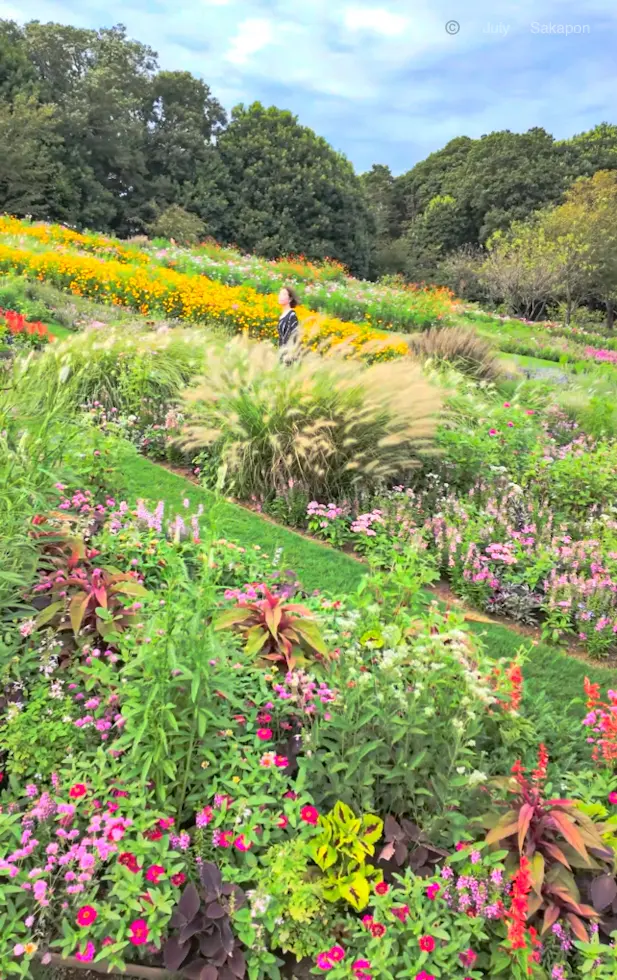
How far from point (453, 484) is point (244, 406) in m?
1.86

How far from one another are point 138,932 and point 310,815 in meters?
0.59

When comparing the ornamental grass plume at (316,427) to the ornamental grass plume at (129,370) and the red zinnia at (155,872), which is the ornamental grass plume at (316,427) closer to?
the ornamental grass plume at (129,370)

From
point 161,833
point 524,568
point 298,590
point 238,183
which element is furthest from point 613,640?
point 238,183

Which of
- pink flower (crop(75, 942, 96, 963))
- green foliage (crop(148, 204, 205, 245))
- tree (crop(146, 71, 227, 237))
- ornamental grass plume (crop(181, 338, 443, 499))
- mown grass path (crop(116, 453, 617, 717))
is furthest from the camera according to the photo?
tree (crop(146, 71, 227, 237))

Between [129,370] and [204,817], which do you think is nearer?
[204,817]

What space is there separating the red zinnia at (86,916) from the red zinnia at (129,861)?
0.45 feet

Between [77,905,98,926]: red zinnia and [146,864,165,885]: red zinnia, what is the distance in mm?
169

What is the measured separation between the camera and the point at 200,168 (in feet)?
110

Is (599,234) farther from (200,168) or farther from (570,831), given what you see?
(570,831)

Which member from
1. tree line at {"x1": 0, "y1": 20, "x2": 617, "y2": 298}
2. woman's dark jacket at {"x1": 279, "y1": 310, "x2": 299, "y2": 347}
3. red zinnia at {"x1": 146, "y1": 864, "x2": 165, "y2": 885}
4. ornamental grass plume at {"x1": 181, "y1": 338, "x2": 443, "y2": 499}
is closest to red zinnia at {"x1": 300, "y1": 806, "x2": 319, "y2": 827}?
red zinnia at {"x1": 146, "y1": 864, "x2": 165, "y2": 885}

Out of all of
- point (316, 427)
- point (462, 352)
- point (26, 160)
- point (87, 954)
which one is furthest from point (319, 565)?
point (26, 160)

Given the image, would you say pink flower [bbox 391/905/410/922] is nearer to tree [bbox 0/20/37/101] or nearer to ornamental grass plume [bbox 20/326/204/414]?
ornamental grass plume [bbox 20/326/204/414]

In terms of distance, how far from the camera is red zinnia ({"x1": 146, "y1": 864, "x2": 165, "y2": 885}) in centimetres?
189

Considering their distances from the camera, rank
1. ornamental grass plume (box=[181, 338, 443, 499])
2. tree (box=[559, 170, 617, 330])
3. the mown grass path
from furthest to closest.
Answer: tree (box=[559, 170, 617, 330]) < ornamental grass plume (box=[181, 338, 443, 499]) < the mown grass path
